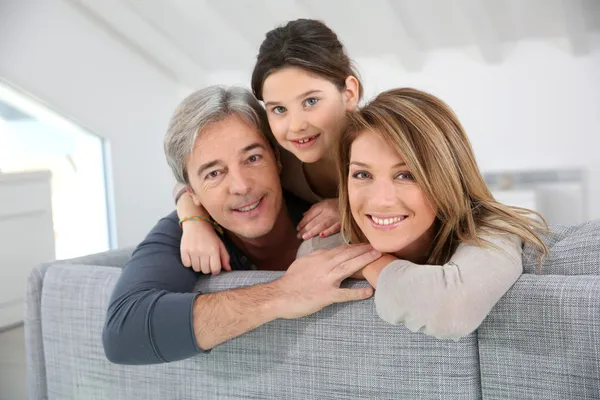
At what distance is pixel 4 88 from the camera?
480cm

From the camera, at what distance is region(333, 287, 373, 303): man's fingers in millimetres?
1447

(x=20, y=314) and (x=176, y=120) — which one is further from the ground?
(x=176, y=120)

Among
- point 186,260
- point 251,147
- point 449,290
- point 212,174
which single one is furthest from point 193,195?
point 449,290

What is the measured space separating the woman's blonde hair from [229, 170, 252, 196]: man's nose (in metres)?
0.44

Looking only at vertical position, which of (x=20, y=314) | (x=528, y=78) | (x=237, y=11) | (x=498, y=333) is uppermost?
(x=237, y=11)

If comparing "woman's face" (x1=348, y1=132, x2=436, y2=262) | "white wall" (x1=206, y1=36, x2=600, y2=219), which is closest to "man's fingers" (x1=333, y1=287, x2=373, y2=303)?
"woman's face" (x1=348, y1=132, x2=436, y2=262)

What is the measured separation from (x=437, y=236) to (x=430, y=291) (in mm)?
357

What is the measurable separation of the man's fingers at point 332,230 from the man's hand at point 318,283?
0.28 meters

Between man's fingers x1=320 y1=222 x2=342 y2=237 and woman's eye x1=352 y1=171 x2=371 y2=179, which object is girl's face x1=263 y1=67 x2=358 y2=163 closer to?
man's fingers x1=320 y1=222 x2=342 y2=237

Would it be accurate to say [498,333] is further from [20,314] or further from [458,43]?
[458,43]

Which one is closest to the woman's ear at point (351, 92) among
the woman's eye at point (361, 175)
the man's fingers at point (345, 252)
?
the woman's eye at point (361, 175)

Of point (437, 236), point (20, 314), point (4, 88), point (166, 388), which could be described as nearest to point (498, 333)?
point (437, 236)

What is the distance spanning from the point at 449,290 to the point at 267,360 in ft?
1.68

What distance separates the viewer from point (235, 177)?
6.48ft
